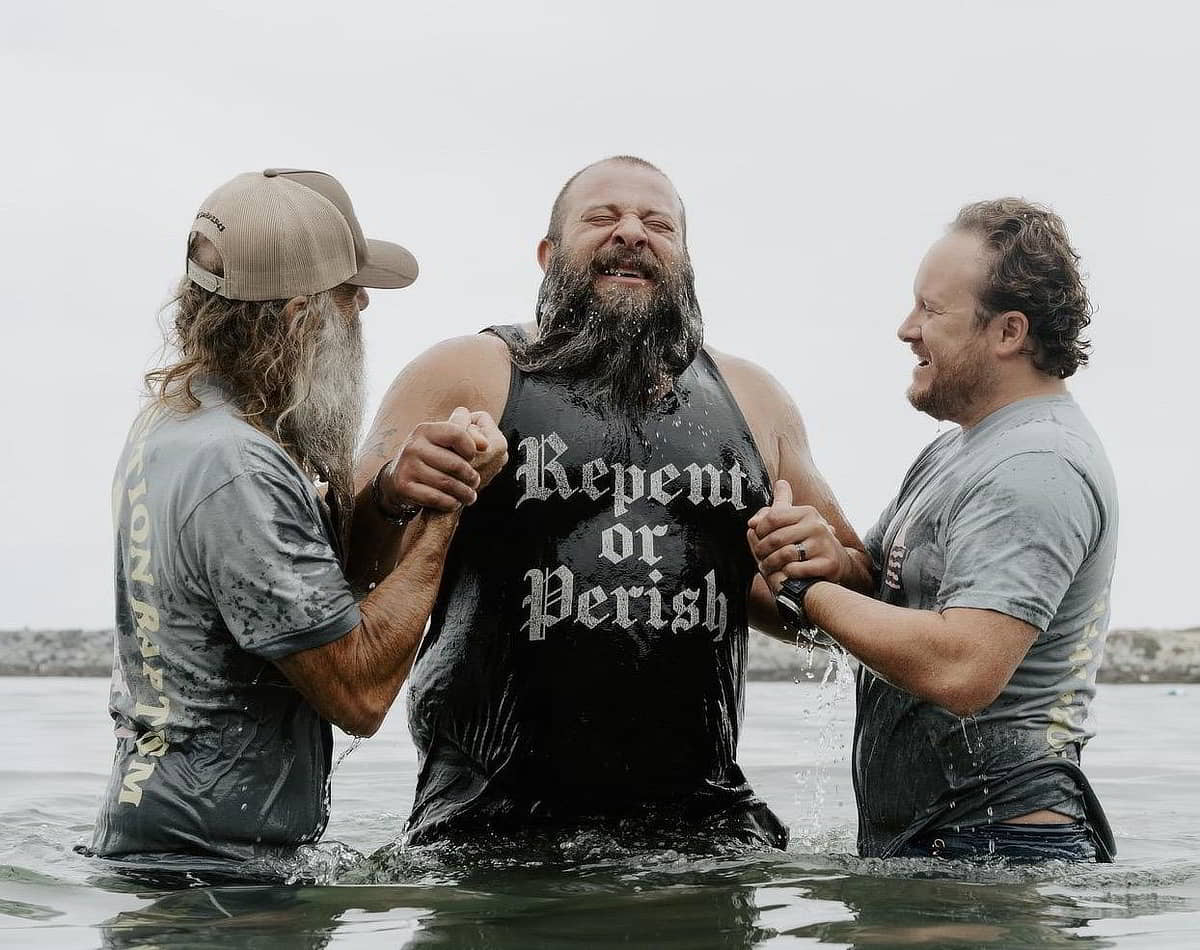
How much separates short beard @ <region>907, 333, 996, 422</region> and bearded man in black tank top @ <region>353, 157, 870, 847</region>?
0.51 metres

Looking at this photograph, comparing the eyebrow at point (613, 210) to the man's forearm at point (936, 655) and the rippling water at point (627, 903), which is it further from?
the rippling water at point (627, 903)

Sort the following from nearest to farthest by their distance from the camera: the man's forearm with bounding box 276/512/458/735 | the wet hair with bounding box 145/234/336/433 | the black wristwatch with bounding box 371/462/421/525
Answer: the man's forearm with bounding box 276/512/458/735, the wet hair with bounding box 145/234/336/433, the black wristwatch with bounding box 371/462/421/525

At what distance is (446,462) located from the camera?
4273 millimetres

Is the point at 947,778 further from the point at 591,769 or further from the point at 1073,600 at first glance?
the point at 591,769

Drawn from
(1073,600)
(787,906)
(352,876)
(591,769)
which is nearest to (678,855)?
(591,769)

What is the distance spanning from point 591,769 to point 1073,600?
150 cm

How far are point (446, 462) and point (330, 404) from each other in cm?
34

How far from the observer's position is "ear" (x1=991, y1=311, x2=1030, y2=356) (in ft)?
15.2

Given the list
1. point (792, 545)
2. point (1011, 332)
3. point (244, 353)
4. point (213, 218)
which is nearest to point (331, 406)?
point (244, 353)

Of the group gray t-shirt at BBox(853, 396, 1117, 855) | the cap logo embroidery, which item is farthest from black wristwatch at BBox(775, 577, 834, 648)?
the cap logo embroidery

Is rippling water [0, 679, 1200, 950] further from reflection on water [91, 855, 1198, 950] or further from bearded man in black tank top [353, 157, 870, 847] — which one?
bearded man in black tank top [353, 157, 870, 847]

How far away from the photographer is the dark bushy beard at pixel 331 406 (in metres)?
4.12

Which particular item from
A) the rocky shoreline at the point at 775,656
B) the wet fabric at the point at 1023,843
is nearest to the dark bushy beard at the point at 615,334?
the wet fabric at the point at 1023,843

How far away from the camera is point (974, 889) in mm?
4270
